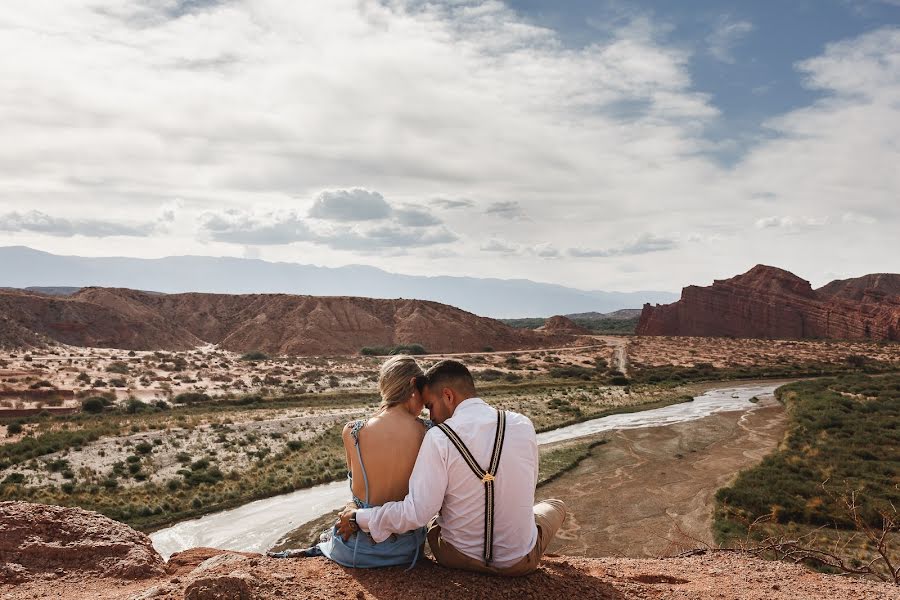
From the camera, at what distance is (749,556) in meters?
7.35

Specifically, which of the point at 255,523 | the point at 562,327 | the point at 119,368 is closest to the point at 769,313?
the point at 562,327

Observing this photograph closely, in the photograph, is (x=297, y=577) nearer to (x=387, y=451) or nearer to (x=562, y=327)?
(x=387, y=451)

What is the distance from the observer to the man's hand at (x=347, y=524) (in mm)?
4652

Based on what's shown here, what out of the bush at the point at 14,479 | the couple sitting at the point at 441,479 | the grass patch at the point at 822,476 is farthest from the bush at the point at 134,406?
the couple sitting at the point at 441,479

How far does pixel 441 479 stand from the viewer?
4301 mm

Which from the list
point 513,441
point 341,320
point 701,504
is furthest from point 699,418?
point 341,320

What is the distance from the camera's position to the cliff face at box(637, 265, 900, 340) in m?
98.4

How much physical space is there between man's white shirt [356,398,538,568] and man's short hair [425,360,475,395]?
0.14 metres

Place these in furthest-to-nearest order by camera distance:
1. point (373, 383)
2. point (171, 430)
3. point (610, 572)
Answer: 1. point (373, 383)
2. point (171, 430)
3. point (610, 572)

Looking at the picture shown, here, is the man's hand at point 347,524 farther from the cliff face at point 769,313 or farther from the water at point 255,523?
the cliff face at point 769,313

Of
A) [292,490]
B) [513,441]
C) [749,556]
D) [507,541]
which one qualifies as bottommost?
[292,490]

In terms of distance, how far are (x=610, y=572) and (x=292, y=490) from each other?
53.4 ft

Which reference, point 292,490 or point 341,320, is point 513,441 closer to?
point 292,490

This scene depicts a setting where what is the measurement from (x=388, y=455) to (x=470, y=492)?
73cm
